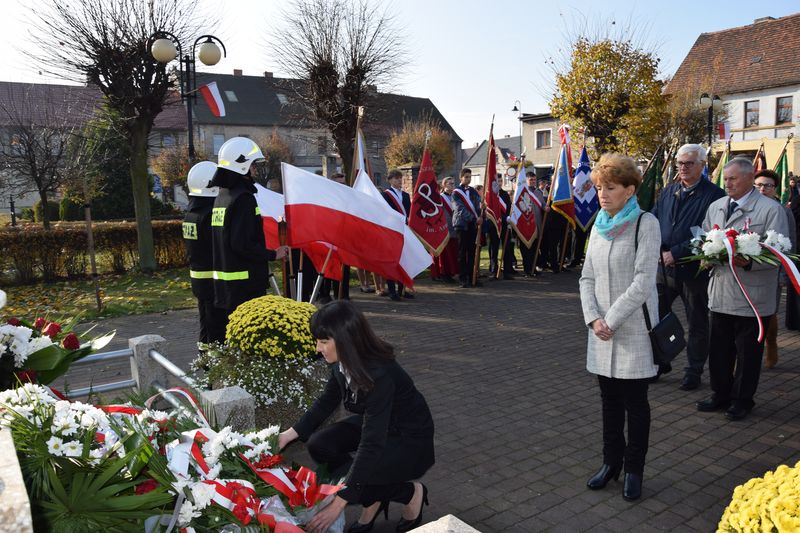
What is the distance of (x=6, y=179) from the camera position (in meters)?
23.6

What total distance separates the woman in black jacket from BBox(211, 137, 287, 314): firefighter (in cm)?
246

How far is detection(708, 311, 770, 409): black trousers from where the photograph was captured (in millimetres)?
5430

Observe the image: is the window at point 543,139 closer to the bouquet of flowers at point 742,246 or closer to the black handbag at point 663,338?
the bouquet of flowers at point 742,246

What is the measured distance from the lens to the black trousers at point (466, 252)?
12891 mm

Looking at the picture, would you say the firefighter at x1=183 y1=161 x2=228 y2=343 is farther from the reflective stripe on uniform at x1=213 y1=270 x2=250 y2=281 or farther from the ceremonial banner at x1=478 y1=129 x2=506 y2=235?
the ceremonial banner at x1=478 y1=129 x2=506 y2=235

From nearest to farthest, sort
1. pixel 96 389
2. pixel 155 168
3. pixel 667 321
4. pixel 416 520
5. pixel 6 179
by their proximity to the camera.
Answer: pixel 416 520 < pixel 667 321 < pixel 96 389 < pixel 6 179 < pixel 155 168

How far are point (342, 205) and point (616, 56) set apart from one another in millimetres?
17577

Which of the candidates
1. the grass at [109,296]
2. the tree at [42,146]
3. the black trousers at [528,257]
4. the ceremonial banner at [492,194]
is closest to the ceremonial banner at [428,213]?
the ceremonial banner at [492,194]

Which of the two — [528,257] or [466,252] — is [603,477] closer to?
[466,252]

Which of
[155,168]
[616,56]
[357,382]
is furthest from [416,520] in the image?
[155,168]

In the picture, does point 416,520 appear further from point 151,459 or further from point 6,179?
point 6,179

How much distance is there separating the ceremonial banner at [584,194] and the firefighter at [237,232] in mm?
8755

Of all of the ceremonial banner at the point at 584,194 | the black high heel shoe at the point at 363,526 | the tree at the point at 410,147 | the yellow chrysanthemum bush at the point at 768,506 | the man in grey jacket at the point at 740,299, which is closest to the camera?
the yellow chrysanthemum bush at the point at 768,506

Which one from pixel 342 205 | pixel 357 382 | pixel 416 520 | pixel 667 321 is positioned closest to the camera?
pixel 357 382
